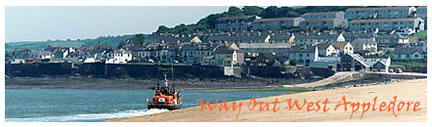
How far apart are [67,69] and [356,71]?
30.3m

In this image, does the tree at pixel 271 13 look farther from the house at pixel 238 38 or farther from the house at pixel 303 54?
the house at pixel 303 54

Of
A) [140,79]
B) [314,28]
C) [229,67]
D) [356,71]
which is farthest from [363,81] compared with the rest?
[314,28]

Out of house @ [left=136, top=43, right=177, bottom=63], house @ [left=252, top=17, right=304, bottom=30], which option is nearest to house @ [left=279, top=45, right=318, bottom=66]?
house @ [left=136, top=43, right=177, bottom=63]

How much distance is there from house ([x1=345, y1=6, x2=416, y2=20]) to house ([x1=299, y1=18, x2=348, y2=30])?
3.72 m

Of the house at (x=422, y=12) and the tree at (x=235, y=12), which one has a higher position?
the tree at (x=235, y=12)

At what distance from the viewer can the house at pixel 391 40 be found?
85.0 meters

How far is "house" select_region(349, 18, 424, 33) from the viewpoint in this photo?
308 ft

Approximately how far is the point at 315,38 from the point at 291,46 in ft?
25.4

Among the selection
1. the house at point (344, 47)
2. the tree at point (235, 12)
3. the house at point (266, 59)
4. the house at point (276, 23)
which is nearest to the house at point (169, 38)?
the house at point (276, 23)

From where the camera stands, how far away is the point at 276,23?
352 ft

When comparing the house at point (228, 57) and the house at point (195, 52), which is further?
the house at point (195, 52)

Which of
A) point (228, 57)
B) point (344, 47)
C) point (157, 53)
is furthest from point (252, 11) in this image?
point (228, 57)

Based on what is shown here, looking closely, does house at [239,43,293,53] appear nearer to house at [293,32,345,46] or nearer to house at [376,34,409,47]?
house at [293,32,345,46]

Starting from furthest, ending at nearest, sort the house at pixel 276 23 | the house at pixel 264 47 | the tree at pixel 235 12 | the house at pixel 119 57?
the tree at pixel 235 12 < the house at pixel 276 23 < the house at pixel 264 47 < the house at pixel 119 57
